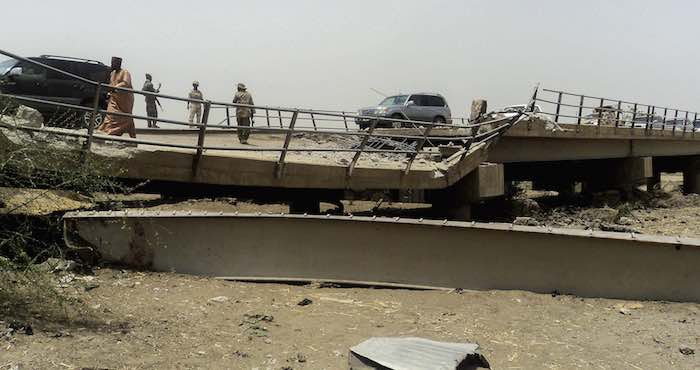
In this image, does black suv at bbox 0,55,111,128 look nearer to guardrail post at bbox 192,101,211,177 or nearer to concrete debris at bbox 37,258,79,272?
guardrail post at bbox 192,101,211,177

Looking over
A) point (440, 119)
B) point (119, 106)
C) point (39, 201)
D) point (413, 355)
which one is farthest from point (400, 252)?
point (440, 119)

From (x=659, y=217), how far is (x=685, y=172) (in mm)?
15115

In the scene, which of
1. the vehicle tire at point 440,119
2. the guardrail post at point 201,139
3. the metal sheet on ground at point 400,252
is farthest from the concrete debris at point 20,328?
the vehicle tire at point 440,119

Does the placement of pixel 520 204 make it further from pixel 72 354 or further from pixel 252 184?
pixel 72 354

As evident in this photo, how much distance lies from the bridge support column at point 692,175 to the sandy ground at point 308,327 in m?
29.1

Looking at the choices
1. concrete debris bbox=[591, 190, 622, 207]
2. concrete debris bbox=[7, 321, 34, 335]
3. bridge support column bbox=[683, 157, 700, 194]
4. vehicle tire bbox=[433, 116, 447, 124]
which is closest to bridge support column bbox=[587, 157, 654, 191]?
concrete debris bbox=[591, 190, 622, 207]

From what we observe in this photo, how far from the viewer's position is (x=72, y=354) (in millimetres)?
4496

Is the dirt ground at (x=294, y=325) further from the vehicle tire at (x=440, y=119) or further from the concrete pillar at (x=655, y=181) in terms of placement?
the concrete pillar at (x=655, y=181)

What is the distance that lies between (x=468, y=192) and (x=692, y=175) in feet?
79.6

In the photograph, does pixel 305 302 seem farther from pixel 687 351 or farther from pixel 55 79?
pixel 55 79

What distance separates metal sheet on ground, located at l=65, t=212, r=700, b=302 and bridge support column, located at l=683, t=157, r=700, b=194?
28731mm

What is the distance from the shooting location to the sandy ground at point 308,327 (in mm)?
4867

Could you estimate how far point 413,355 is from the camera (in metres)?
4.71

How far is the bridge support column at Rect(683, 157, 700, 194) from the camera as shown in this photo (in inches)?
1265
